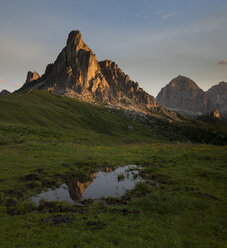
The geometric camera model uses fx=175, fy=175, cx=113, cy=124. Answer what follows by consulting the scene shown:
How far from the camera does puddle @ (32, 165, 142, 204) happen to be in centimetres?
1700

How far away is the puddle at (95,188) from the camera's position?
16997 millimetres

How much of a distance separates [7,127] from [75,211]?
51107mm

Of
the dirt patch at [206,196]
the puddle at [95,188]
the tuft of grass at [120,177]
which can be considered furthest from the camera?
the tuft of grass at [120,177]

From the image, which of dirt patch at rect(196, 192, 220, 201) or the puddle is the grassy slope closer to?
dirt patch at rect(196, 192, 220, 201)

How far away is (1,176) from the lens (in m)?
20.6

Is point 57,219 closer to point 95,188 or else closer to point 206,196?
point 95,188

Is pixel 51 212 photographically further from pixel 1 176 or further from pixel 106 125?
pixel 106 125

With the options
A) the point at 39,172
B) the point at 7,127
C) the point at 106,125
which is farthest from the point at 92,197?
the point at 106,125

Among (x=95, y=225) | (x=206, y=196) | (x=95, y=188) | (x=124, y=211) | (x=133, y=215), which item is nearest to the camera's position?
(x=95, y=225)

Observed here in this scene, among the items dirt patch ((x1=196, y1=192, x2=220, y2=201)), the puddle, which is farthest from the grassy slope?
the puddle

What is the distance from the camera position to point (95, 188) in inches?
786

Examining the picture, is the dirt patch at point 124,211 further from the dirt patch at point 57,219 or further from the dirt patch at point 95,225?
the dirt patch at point 57,219

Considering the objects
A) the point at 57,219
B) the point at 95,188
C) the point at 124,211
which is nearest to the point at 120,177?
the point at 95,188

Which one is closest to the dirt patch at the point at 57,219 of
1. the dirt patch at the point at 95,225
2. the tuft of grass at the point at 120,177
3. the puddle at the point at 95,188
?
the dirt patch at the point at 95,225
